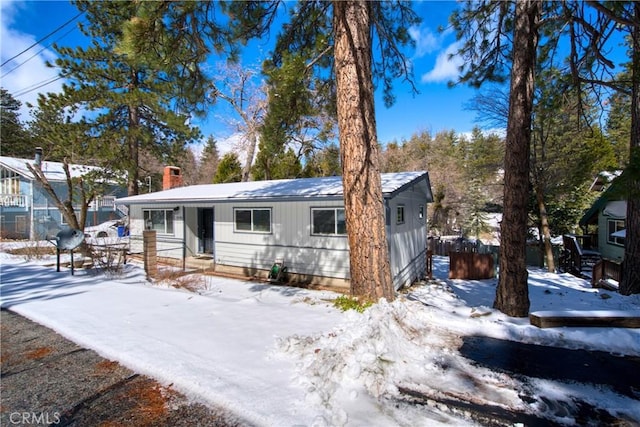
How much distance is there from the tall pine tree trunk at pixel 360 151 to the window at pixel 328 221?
357 centimetres

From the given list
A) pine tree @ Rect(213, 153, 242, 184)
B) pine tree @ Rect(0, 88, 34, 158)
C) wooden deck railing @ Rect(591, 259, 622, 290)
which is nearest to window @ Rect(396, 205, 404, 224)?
wooden deck railing @ Rect(591, 259, 622, 290)

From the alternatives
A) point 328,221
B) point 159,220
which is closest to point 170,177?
point 159,220

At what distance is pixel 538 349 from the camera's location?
4145mm

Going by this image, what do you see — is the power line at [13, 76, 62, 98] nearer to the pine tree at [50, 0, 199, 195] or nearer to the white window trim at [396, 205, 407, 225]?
the pine tree at [50, 0, 199, 195]

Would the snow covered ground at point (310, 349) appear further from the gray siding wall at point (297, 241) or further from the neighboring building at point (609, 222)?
the neighboring building at point (609, 222)

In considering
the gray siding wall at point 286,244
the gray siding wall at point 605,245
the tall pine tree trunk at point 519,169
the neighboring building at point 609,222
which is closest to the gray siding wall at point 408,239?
the gray siding wall at point 286,244

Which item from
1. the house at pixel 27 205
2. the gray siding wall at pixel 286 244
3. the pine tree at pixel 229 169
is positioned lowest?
the gray siding wall at pixel 286 244

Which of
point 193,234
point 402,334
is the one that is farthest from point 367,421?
point 193,234

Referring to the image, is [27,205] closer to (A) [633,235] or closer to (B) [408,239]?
(B) [408,239]

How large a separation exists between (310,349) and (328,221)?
17.7 ft

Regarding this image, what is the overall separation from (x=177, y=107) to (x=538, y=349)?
784cm

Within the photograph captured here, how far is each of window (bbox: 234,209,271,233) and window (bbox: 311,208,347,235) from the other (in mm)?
1742

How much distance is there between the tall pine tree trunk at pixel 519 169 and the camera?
5527 millimetres

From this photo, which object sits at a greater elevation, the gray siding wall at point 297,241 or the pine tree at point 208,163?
the pine tree at point 208,163
